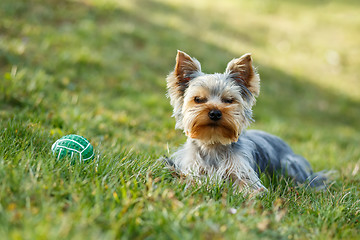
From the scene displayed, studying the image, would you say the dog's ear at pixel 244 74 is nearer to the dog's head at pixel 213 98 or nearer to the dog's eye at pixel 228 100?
the dog's head at pixel 213 98

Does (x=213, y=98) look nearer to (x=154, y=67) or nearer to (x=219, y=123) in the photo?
(x=219, y=123)

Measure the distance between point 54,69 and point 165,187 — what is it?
6.69 meters

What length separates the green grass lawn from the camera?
274 cm

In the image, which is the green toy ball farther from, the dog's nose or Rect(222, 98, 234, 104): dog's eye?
Rect(222, 98, 234, 104): dog's eye

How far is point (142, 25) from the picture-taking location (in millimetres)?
13609

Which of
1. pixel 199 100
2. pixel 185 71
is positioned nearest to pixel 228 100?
pixel 199 100

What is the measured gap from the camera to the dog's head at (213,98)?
167 inches

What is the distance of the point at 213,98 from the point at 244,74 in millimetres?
588

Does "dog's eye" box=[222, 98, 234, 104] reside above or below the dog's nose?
above

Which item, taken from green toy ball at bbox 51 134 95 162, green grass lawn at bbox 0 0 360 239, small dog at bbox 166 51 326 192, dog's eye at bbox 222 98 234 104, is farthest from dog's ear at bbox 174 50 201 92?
green toy ball at bbox 51 134 95 162

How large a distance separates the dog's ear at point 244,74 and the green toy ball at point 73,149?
2.13 meters

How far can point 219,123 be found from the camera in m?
4.20

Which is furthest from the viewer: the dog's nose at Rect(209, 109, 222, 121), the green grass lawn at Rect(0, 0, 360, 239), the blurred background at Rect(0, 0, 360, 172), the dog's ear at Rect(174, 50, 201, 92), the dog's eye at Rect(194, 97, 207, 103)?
the blurred background at Rect(0, 0, 360, 172)

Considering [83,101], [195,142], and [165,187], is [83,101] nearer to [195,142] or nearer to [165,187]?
[195,142]
